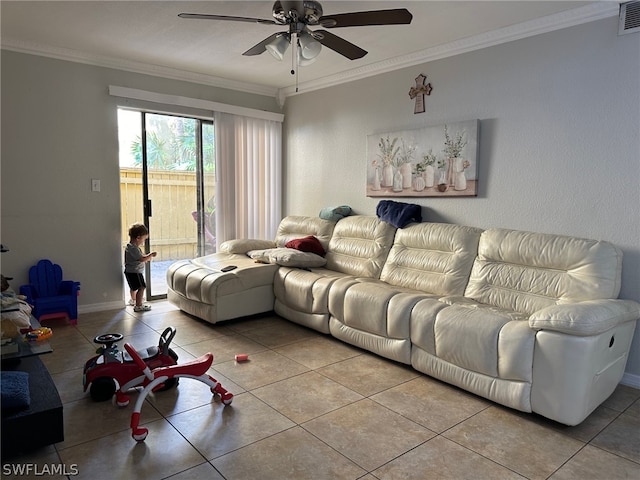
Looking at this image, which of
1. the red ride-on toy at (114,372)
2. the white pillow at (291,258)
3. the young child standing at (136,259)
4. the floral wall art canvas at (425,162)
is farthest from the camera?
the young child standing at (136,259)

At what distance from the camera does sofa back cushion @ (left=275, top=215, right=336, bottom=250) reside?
15.2ft

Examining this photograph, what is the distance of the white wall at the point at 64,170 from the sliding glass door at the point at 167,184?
0.84ft

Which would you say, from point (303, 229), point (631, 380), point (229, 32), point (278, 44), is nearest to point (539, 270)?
point (631, 380)

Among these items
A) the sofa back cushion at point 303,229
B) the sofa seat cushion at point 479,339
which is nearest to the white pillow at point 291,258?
the sofa back cushion at point 303,229

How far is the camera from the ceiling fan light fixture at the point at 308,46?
2.58 m

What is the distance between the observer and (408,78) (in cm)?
410

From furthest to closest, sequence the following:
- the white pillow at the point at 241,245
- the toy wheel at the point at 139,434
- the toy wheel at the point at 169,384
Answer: the white pillow at the point at 241,245, the toy wheel at the point at 169,384, the toy wheel at the point at 139,434

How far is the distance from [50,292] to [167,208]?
4.72 ft

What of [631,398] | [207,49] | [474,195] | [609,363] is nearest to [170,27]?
[207,49]

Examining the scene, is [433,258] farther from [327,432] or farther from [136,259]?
[136,259]

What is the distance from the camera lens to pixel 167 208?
16.0 ft

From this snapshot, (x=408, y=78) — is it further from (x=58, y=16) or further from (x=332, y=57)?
(x=58, y=16)

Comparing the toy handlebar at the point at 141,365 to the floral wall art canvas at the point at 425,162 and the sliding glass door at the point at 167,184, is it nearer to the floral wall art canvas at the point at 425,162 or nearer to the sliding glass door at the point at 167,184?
the sliding glass door at the point at 167,184

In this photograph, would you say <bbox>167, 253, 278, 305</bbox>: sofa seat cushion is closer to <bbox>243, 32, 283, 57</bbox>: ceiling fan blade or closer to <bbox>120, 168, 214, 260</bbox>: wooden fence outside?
<bbox>120, 168, 214, 260</bbox>: wooden fence outside
